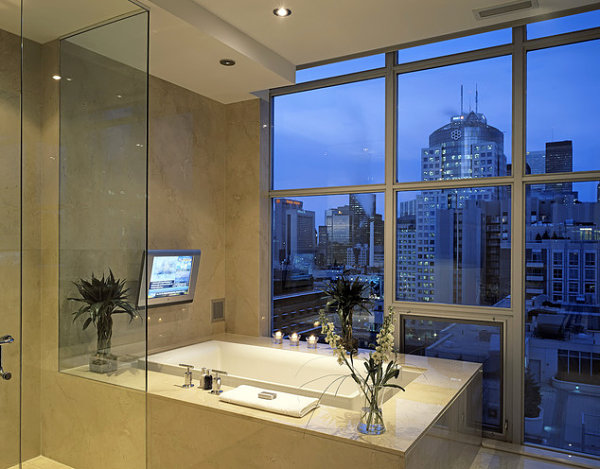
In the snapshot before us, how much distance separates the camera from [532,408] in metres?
3.75

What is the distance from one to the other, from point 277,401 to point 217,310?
7.35ft

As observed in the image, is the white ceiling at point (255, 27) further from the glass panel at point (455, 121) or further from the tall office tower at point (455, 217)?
the tall office tower at point (455, 217)

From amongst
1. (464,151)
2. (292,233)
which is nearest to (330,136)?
(292,233)

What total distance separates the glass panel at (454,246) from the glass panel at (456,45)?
1.17 m

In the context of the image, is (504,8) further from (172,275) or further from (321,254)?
(172,275)

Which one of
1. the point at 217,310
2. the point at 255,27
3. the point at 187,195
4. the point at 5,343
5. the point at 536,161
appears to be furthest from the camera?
the point at 217,310

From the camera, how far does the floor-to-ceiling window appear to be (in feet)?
11.9

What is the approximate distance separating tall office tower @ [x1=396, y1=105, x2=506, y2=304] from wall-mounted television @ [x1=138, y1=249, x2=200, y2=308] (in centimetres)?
184

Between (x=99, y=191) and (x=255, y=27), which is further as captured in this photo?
(x=255, y=27)

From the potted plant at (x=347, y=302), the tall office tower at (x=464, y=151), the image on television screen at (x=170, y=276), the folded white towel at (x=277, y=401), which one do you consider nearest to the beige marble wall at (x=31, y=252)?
the folded white towel at (x=277, y=401)

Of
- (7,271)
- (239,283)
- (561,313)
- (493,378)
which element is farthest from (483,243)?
(7,271)

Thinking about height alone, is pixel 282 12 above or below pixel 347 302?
above

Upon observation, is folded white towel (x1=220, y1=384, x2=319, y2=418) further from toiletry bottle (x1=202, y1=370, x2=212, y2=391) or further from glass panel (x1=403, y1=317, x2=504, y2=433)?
glass panel (x1=403, y1=317, x2=504, y2=433)

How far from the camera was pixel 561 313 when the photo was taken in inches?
145
